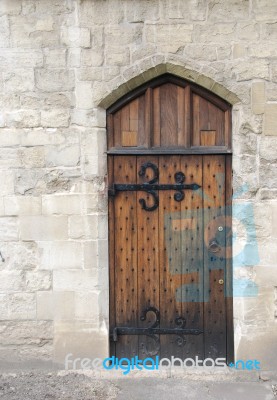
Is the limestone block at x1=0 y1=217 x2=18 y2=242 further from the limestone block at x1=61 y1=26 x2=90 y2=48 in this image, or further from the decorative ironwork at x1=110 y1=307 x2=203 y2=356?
the limestone block at x1=61 y1=26 x2=90 y2=48

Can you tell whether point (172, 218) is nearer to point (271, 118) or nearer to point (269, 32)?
point (271, 118)

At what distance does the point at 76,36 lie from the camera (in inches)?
152

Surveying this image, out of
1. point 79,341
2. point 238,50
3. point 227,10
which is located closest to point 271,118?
point 238,50

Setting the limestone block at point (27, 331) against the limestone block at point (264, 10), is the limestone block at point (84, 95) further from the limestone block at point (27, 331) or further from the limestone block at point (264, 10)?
the limestone block at point (27, 331)

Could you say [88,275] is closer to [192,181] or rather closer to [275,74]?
[192,181]

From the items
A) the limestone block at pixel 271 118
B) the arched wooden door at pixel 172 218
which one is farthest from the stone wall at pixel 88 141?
the arched wooden door at pixel 172 218

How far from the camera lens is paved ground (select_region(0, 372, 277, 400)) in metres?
3.60

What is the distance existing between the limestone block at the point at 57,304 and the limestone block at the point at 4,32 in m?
2.25

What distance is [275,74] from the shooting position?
383 centimetres

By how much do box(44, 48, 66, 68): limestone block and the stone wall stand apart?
1 centimetres

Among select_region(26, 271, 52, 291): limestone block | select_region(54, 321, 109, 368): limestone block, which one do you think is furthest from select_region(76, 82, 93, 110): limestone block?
select_region(54, 321, 109, 368): limestone block

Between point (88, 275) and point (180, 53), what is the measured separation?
213cm

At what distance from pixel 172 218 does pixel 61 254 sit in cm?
106

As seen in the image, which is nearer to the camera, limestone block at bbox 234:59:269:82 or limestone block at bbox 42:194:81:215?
limestone block at bbox 234:59:269:82
